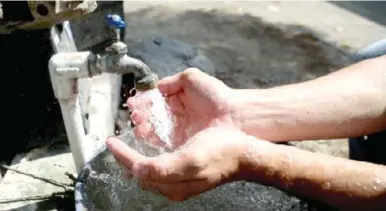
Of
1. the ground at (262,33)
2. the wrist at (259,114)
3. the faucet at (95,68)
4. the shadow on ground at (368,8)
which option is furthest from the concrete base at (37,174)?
the shadow on ground at (368,8)

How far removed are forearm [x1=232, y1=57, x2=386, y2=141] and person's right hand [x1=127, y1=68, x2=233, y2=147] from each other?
66 mm

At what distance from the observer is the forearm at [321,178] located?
1330mm

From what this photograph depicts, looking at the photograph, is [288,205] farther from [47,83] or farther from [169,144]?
[47,83]

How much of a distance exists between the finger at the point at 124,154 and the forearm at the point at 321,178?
12.1 inches

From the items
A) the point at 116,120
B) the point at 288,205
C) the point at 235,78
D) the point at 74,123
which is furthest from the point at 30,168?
the point at 235,78

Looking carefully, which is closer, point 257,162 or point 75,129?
point 257,162

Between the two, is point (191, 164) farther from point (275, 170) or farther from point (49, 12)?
point (49, 12)

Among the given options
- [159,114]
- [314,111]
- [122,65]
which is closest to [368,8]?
[314,111]

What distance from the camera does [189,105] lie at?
1640mm

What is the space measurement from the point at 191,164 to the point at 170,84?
509 millimetres

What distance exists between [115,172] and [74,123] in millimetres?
223

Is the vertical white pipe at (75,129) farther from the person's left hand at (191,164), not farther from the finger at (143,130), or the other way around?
the person's left hand at (191,164)

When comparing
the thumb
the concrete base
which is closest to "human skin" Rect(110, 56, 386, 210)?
the thumb

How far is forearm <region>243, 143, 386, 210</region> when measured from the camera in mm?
1330
